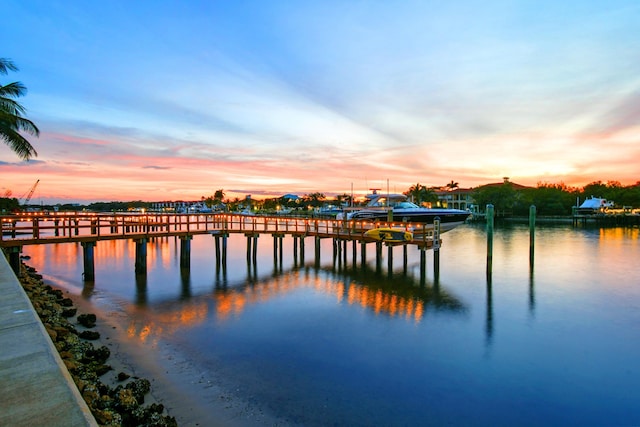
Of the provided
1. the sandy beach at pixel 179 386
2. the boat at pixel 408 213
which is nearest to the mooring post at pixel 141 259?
the sandy beach at pixel 179 386

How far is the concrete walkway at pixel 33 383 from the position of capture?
4.29 m

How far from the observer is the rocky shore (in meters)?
6.66

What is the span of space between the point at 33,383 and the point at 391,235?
18448mm

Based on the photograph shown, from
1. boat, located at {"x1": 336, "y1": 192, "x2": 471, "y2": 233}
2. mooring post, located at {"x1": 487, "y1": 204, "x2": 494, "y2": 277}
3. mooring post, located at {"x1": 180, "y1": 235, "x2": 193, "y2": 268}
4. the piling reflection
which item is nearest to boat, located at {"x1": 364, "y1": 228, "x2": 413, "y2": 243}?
the piling reflection

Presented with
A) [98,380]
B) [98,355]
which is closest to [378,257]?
[98,355]

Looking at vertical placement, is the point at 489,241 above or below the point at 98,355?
above

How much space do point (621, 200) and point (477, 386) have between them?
103 meters

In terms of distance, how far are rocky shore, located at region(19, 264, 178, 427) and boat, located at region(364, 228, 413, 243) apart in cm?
1497

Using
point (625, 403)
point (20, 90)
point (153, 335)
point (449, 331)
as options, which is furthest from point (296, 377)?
point (20, 90)

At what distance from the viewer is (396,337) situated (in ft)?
40.8

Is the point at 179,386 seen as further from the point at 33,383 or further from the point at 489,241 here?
the point at 489,241

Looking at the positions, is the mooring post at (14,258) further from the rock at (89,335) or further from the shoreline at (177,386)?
the rock at (89,335)

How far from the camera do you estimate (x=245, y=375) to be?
369 inches

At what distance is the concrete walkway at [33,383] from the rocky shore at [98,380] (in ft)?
3.96
